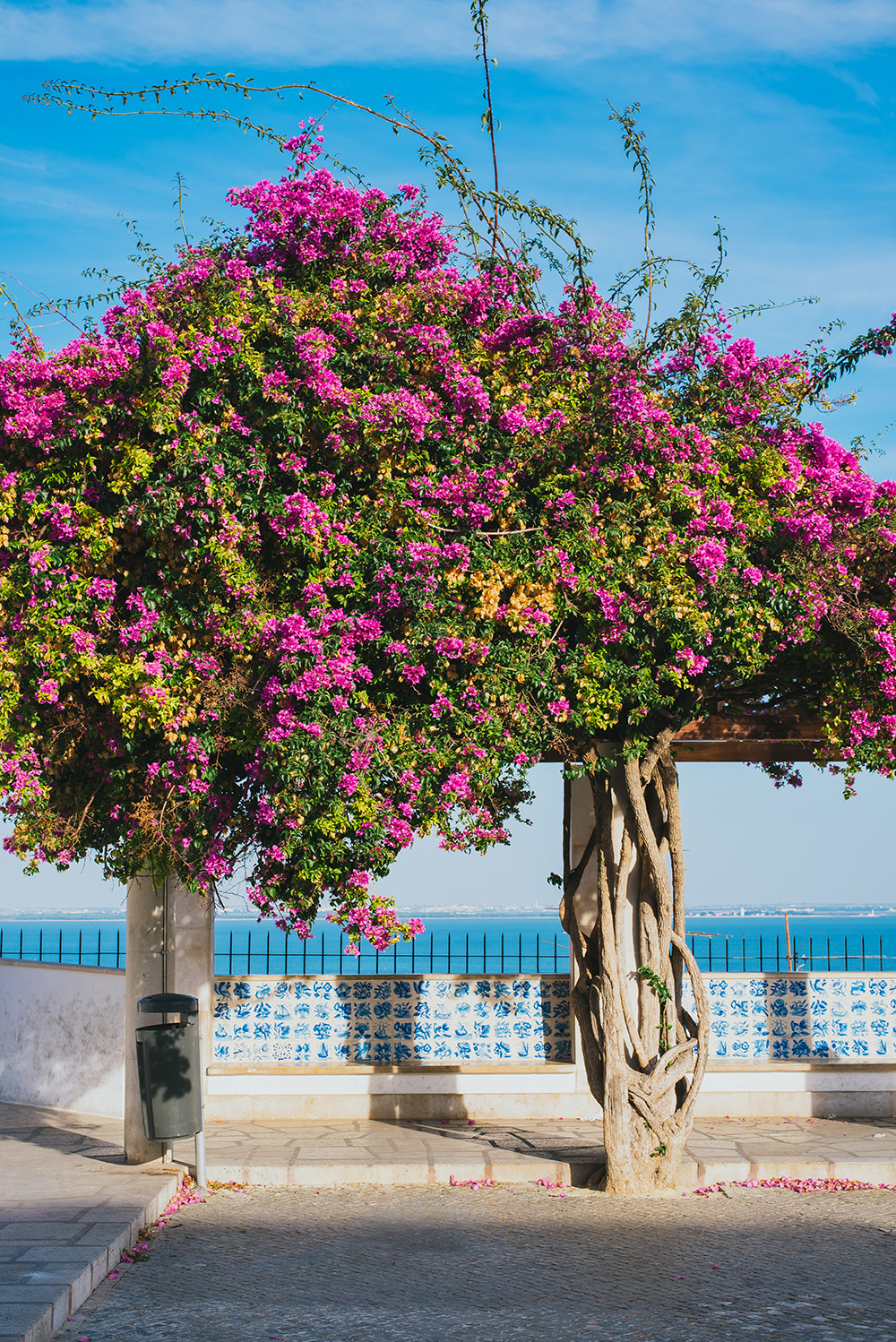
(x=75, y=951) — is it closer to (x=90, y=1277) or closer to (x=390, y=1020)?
(x=390, y=1020)

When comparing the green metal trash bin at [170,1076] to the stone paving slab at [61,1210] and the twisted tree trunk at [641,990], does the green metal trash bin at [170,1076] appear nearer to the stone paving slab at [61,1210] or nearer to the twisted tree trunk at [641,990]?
the stone paving slab at [61,1210]

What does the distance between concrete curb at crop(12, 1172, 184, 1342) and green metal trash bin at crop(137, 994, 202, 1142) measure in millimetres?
397

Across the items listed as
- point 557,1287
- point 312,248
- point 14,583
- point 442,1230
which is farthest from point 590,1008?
point 312,248

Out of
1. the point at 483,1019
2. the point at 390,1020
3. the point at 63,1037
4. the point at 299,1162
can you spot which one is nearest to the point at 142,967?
the point at 299,1162

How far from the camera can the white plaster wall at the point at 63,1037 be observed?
10078 mm

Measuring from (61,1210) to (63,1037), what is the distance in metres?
3.94

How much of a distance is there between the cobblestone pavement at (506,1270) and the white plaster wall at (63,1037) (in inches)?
118

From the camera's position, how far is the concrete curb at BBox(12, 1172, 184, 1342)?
4.75m

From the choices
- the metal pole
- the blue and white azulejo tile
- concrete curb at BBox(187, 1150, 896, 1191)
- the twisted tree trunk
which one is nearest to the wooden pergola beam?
the twisted tree trunk

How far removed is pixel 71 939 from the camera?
10.5 metres

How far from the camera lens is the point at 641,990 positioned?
7730 millimetres

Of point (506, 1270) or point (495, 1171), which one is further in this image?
point (495, 1171)

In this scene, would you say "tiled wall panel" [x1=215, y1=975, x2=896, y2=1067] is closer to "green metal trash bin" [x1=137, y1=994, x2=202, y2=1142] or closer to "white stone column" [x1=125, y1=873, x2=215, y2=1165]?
"white stone column" [x1=125, y1=873, x2=215, y2=1165]

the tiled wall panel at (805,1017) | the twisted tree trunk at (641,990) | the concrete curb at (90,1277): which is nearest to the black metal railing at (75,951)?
the concrete curb at (90,1277)
